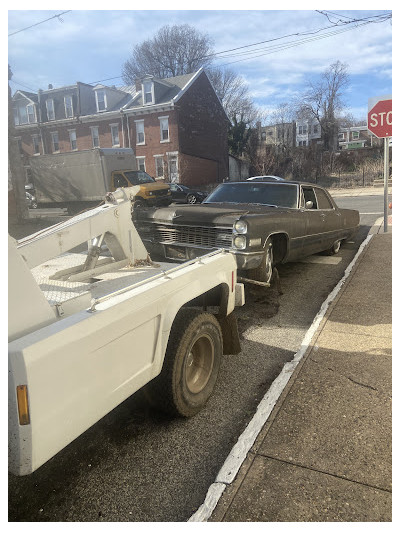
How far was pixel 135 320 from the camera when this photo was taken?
6.22 feet

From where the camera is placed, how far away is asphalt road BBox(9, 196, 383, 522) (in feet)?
6.09

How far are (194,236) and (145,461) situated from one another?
288 cm

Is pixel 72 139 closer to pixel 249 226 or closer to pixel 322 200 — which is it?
pixel 322 200

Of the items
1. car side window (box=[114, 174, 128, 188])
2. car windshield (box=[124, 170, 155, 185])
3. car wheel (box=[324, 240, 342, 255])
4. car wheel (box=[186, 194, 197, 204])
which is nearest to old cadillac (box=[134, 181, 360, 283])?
car wheel (box=[324, 240, 342, 255])

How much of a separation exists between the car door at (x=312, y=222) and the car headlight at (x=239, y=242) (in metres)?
1.64

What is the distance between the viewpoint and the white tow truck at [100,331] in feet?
4.79

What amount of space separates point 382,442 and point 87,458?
1.69 m

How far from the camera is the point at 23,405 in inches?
55.1

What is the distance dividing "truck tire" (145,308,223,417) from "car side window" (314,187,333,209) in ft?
14.0

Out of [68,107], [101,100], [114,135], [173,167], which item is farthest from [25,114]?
[173,167]

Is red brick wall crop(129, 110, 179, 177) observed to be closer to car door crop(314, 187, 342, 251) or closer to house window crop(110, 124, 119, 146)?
house window crop(110, 124, 119, 146)

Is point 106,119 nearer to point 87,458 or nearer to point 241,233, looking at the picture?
point 241,233

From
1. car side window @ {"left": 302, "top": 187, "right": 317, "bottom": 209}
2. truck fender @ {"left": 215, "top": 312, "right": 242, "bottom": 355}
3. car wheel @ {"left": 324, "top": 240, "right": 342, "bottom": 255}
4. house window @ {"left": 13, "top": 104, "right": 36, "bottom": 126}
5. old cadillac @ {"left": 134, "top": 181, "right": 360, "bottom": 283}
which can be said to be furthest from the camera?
house window @ {"left": 13, "top": 104, "right": 36, "bottom": 126}

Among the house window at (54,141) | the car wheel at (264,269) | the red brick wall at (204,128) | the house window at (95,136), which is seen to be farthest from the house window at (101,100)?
the car wheel at (264,269)
